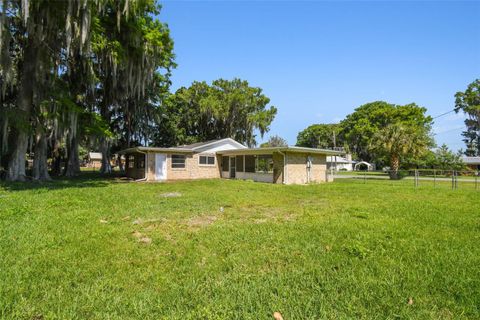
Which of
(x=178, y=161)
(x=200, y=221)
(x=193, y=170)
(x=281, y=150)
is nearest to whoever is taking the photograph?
(x=200, y=221)

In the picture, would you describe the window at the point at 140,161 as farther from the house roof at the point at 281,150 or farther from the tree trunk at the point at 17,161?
the tree trunk at the point at 17,161

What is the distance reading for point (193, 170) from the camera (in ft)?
64.3

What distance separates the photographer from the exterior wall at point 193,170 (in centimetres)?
1877

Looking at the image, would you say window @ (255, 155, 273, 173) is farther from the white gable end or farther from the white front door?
the white front door

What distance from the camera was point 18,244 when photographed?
400cm

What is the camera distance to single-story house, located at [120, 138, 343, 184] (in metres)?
16.3

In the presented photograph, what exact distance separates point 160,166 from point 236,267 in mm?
15912

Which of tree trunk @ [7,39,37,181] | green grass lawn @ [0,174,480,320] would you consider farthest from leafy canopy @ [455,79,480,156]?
tree trunk @ [7,39,37,181]

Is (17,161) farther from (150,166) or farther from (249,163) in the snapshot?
(249,163)

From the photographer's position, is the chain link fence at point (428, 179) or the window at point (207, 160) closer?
the chain link fence at point (428, 179)

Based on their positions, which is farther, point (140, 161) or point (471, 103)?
point (471, 103)

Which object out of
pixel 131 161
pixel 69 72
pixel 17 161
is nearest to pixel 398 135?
pixel 131 161

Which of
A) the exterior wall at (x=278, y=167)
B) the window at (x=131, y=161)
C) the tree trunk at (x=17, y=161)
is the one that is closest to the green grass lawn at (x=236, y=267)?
the tree trunk at (x=17, y=161)

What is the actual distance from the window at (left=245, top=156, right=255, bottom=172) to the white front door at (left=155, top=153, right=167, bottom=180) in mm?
5666
